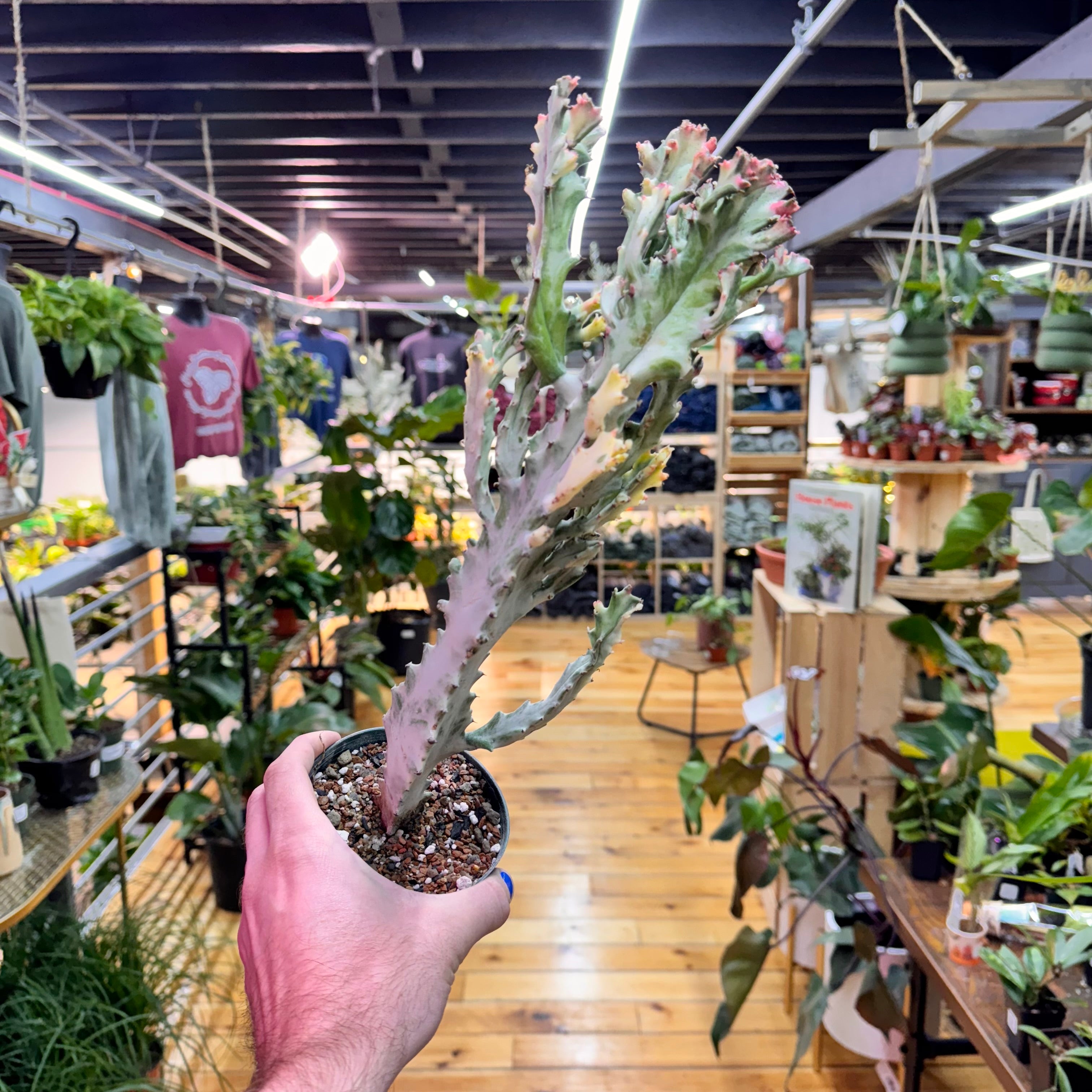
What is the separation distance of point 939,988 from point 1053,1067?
37cm

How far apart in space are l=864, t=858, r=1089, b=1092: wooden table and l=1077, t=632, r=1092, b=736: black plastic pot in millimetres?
580

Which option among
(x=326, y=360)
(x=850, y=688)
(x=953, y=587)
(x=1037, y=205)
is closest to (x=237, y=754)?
(x=850, y=688)

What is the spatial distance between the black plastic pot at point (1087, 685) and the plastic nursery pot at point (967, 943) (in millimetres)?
731

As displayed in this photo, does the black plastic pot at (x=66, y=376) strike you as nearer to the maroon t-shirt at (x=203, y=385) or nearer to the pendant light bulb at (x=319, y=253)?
the maroon t-shirt at (x=203, y=385)

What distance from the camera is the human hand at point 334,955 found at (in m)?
0.63

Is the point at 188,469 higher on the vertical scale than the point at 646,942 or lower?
higher

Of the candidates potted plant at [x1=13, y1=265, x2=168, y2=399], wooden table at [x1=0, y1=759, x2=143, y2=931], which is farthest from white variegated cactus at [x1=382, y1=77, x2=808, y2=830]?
potted plant at [x1=13, y1=265, x2=168, y2=399]

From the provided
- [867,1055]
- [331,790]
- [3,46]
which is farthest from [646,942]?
[3,46]

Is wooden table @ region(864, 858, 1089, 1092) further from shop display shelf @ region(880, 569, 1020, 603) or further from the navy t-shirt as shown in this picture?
the navy t-shirt

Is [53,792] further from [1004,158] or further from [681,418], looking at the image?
[681,418]

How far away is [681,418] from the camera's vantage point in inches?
257

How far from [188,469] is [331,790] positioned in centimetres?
895

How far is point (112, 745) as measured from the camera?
7.08 feet

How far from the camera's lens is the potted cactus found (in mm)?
626
